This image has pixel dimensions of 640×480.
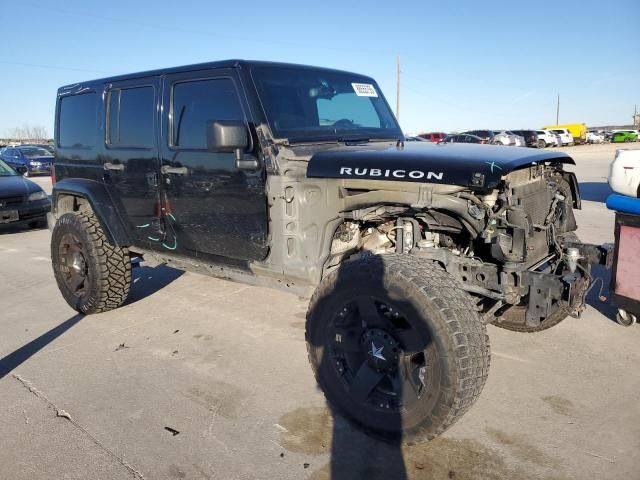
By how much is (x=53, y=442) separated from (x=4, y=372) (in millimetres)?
1214

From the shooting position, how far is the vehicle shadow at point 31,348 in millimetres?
3748

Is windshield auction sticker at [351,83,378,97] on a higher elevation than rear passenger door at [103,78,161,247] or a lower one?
higher

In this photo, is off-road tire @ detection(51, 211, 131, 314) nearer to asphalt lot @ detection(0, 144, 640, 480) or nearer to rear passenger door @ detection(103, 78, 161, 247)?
asphalt lot @ detection(0, 144, 640, 480)

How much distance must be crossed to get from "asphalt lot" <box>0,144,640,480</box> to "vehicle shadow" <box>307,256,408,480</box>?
11mm

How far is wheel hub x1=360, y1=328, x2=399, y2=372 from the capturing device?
259 cm

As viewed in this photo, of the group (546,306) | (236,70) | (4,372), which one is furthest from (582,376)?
(4,372)

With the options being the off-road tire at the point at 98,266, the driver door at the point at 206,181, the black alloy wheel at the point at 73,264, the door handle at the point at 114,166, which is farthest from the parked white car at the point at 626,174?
the black alloy wheel at the point at 73,264

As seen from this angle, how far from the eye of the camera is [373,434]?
2656mm

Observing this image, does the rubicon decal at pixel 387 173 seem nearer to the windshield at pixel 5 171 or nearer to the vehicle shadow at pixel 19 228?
the vehicle shadow at pixel 19 228

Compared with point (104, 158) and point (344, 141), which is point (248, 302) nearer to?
point (104, 158)

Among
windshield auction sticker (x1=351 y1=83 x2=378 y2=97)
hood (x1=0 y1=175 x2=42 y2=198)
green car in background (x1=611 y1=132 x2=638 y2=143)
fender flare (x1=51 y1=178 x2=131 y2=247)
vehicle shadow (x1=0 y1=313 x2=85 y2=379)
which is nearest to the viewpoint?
vehicle shadow (x1=0 y1=313 x2=85 y2=379)

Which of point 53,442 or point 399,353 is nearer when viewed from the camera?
point 399,353

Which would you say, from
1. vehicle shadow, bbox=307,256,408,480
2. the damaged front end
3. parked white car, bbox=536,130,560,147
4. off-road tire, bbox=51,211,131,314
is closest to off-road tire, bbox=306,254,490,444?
vehicle shadow, bbox=307,256,408,480

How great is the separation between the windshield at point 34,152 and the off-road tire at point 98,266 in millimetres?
21042
